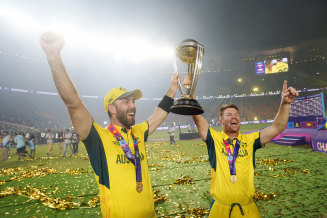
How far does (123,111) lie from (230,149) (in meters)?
1.50

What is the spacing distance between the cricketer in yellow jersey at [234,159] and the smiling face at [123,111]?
90cm

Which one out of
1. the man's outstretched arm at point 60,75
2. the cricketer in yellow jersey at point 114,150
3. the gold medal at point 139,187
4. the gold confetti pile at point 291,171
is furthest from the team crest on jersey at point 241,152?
the gold confetti pile at point 291,171

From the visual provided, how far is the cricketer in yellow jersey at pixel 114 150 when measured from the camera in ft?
4.92

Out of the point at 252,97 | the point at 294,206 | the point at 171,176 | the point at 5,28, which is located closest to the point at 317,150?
the point at 294,206

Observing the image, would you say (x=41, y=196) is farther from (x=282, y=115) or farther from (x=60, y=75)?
(x=282, y=115)

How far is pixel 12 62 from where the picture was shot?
38000mm

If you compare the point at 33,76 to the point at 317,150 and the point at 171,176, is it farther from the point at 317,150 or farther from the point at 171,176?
the point at 317,150

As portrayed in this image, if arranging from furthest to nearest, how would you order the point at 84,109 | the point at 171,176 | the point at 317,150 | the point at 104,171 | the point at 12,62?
the point at 12,62, the point at 317,150, the point at 171,176, the point at 104,171, the point at 84,109

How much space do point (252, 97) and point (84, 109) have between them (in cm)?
5390

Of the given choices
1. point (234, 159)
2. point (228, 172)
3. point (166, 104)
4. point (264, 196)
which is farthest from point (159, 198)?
point (166, 104)

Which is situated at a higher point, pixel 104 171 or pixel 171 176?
pixel 104 171

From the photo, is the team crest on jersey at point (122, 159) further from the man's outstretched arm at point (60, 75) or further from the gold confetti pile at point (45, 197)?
the gold confetti pile at point (45, 197)

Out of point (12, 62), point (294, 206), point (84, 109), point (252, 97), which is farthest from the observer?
point (252, 97)

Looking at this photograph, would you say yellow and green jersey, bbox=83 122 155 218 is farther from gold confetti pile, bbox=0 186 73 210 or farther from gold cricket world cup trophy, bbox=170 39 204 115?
gold confetti pile, bbox=0 186 73 210
